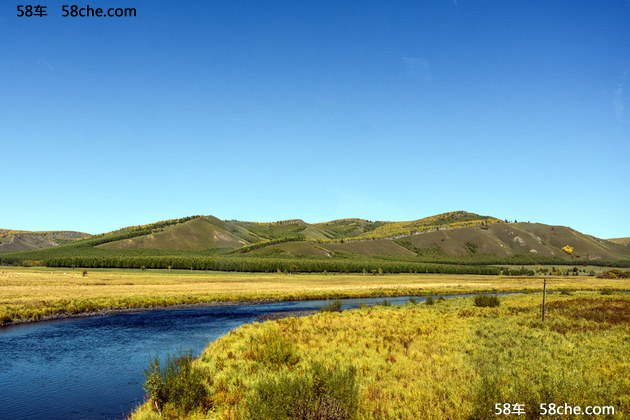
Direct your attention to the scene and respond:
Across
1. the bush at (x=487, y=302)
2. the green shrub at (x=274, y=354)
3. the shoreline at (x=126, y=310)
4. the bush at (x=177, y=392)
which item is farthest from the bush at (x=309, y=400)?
the shoreline at (x=126, y=310)

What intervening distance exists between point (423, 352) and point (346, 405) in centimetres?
1049

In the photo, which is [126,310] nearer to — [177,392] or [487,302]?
[177,392]

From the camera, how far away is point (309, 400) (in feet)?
34.6

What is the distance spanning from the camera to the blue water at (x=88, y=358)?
56.1 ft

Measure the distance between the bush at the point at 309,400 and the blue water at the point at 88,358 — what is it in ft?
28.8

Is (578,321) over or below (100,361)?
over

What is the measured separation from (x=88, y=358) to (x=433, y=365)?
22.4 m

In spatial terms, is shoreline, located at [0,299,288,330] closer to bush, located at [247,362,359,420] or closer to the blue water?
the blue water

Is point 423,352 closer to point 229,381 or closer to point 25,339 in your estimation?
point 229,381

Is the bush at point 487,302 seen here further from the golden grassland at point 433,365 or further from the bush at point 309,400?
the bush at point 309,400

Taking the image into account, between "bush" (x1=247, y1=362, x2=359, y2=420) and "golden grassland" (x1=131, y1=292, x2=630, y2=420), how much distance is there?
6 cm

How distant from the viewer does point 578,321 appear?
92.7 ft

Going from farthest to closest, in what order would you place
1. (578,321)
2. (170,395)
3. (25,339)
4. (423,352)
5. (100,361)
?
1. (25,339)
2. (578,321)
3. (100,361)
4. (423,352)
5. (170,395)

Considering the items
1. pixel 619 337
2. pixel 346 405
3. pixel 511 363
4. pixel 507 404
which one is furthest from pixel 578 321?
pixel 346 405
